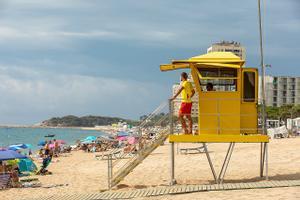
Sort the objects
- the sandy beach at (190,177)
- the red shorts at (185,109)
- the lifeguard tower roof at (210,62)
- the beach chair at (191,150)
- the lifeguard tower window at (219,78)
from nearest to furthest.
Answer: the sandy beach at (190,177) → the lifeguard tower roof at (210,62) → the lifeguard tower window at (219,78) → the red shorts at (185,109) → the beach chair at (191,150)

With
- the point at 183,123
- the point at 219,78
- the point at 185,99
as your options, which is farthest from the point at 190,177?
the point at 219,78

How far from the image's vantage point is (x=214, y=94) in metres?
14.7

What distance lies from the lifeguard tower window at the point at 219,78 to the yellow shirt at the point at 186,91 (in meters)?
0.36

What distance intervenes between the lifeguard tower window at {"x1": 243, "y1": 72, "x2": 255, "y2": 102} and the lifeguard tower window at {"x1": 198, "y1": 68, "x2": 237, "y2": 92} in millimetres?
299

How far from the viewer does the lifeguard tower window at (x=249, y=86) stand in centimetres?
1469

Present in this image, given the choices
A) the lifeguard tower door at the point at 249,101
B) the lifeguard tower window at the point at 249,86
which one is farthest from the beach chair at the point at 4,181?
the lifeguard tower window at the point at 249,86

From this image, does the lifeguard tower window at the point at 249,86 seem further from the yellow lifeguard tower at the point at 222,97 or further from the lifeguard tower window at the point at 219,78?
the lifeguard tower window at the point at 219,78

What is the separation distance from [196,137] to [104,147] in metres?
35.4

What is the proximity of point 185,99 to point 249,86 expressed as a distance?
6.25 feet

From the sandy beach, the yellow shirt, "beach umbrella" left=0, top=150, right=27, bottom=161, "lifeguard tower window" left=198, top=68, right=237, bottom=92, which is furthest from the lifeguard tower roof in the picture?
"beach umbrella" left=0, top=150, right=27, bottom=161

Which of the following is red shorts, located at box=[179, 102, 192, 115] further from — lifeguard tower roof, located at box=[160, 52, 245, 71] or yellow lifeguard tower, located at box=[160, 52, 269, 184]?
lifeguard tower roof, located at box=[160, 52, 245, 71]

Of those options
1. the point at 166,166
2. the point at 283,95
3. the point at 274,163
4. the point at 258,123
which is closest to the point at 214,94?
the point at 258,123

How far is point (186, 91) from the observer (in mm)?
14852

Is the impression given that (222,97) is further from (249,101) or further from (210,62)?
(210,62)
